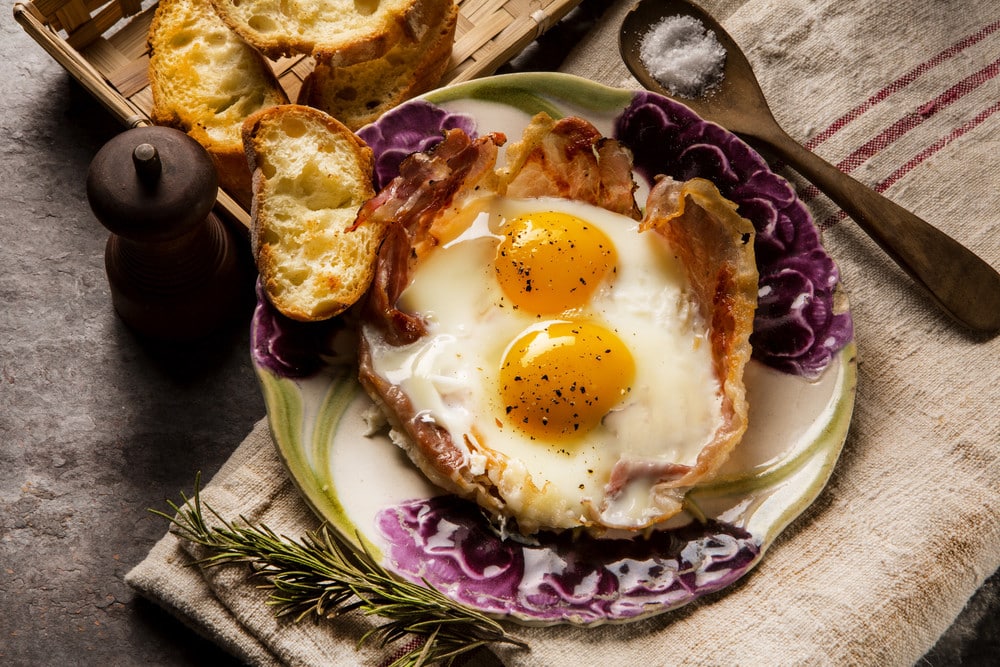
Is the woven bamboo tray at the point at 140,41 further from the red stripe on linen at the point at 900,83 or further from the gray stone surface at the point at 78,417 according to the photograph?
the red stripe on linen at the point at 900,83

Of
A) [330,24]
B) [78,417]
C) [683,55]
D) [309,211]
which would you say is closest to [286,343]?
[309,211]

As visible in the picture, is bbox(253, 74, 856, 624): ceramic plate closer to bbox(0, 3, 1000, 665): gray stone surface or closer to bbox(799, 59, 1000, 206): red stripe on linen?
bbox(799, 59, 1000, 206): red stripe on linen

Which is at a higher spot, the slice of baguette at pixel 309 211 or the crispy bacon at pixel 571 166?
the slice of baguette at pixel 309 211

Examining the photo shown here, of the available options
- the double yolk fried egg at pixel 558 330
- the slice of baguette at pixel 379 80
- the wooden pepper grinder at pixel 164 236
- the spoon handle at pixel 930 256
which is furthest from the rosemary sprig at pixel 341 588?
the spoon handle at pixel 930 256

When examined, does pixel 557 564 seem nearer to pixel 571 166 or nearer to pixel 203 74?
pixel 571 166

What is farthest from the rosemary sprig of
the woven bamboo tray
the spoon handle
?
the spoon handle

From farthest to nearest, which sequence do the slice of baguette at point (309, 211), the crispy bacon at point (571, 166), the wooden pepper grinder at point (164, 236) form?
the crispy bacon at point (571, 166) → the slice of baguette at point (309, 211) → the wooden pepper grinder at point (164, 236)

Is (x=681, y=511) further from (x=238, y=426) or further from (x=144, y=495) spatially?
(x=144, y=495)

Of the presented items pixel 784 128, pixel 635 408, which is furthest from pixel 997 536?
pixel 784 128
